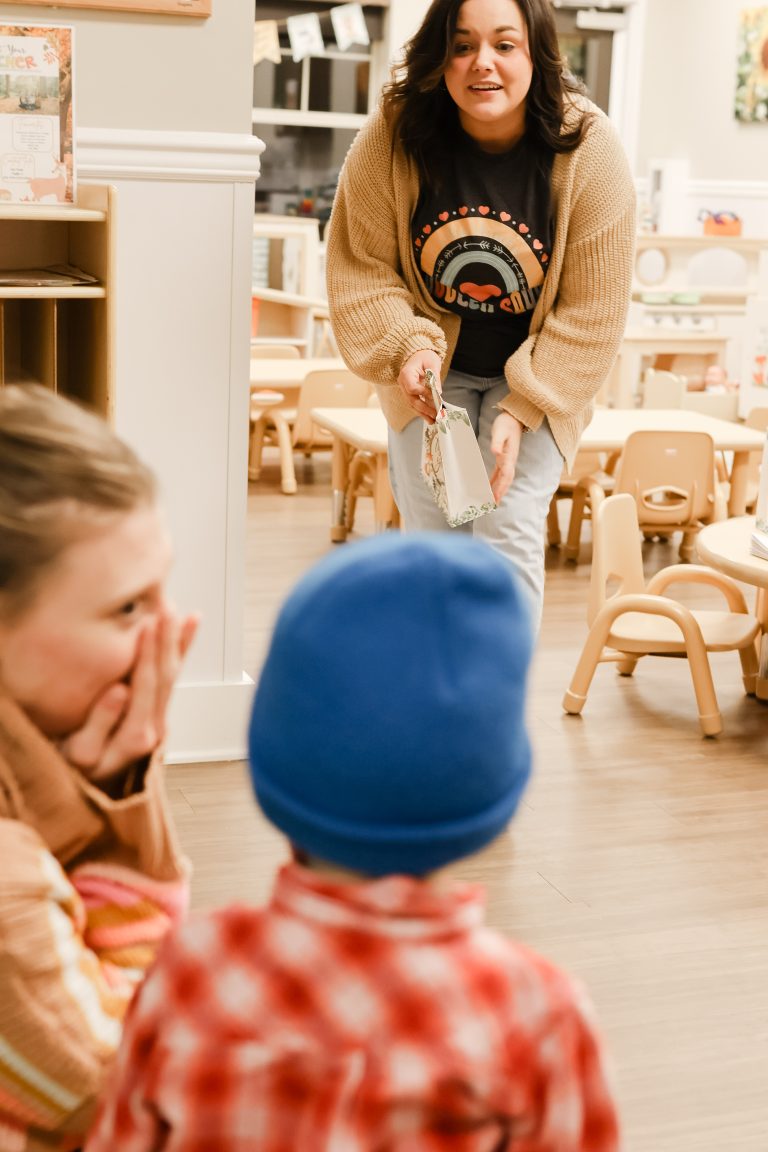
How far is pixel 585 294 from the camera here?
276 cm

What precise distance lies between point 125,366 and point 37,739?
1976 mm

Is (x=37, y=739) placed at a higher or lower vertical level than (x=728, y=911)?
higher

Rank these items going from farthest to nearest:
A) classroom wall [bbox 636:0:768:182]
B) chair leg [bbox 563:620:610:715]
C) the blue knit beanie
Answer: classroom wall [bbox 636:0:768:182]
chair leg [bbox 563:620:610:715]
the blue knit beanie

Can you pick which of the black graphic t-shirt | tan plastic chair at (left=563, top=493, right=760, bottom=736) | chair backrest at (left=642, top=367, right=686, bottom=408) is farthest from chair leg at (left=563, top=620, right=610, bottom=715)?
chair backrest at (left=642, top=367, right=686, bottom=408)

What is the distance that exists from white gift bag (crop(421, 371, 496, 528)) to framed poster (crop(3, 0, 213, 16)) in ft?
2.79

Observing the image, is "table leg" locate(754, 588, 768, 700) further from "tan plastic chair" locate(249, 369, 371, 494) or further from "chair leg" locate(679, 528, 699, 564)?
"tan plastic chair" locate(249, 369, 371, 494)

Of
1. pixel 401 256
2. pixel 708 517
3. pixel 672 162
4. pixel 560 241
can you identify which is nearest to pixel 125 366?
pixel 401 256

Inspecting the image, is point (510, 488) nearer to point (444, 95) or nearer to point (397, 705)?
point (444, 95)

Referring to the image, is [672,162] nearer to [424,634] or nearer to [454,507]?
[454,507]

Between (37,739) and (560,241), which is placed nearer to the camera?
(37,739)

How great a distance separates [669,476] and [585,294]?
246 cm

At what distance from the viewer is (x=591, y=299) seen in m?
2.76

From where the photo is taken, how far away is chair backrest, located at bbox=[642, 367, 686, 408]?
6.60 metres

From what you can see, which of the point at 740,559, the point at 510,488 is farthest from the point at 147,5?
the point at 740,559
